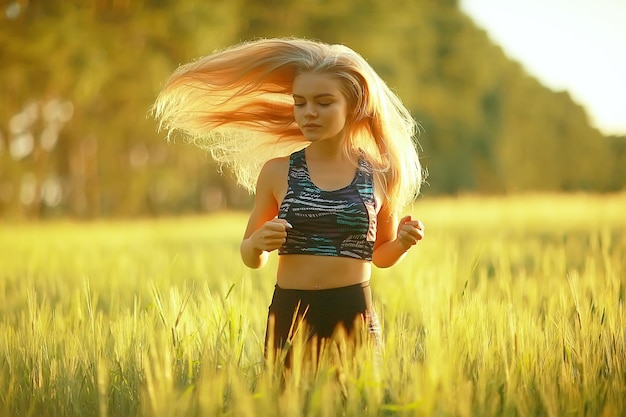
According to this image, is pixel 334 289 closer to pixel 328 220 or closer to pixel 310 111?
pixel 328 220

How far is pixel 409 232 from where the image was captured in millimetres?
2736

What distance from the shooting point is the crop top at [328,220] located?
2660mm

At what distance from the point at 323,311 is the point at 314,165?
48 centimetres

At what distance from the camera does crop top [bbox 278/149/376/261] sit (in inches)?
105

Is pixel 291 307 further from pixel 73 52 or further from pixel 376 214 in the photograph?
pixel 73 52

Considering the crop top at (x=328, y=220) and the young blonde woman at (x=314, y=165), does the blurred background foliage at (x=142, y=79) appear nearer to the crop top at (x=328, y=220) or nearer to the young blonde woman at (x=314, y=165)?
the young blonde woman at (x=314, y=165)

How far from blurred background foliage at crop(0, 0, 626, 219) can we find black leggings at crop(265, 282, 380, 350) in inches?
433

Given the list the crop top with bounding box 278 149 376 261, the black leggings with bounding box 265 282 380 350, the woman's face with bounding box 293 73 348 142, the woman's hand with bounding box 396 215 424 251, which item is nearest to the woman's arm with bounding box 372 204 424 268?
the woman's hand with bounding box 396 215 424 251

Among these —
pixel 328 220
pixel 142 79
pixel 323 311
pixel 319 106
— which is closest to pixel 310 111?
pixel 319 106

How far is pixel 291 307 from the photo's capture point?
267 cm

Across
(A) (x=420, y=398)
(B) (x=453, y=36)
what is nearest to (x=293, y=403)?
(A) (x=420, y=398)

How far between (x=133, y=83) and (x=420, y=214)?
7765 millimetres

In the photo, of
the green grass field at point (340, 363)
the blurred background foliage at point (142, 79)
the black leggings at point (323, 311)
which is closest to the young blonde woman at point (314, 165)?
the black leggings at point (323, 311)

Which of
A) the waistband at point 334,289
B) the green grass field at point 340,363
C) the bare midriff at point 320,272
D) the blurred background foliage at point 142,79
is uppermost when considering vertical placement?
the blurred background foliage at point 142,79
